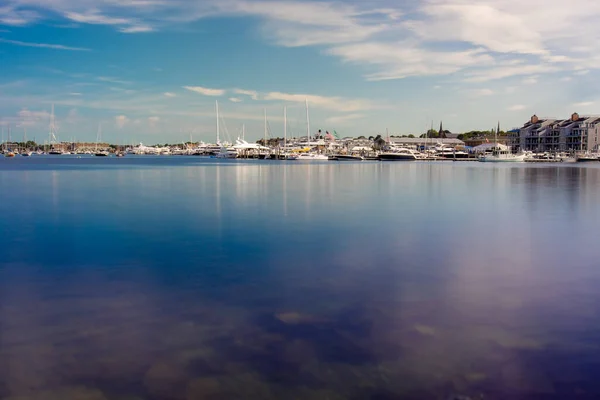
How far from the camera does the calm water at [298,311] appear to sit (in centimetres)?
695

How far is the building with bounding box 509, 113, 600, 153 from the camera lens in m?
152

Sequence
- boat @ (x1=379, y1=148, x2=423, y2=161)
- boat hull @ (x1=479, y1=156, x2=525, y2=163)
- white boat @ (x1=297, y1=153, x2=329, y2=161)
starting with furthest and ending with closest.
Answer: boat @ (x1=379, y1=148, x2=423, y2=161), white boat @ (x1=297, y1=153, x2=329, y2=161), boat hull @ (x1=479, y1=156, x2=525, y2=163)

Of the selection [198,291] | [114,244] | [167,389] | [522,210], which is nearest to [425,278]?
[198,291]

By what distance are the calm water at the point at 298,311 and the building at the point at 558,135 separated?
15201cm

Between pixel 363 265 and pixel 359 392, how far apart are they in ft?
24.3

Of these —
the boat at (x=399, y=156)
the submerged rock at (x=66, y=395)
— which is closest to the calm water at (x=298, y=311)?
the submerged rock at (x=66, y=395)

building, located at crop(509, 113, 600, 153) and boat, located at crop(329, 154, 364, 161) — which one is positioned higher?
building, located at crop(509, 113, 600, 153)

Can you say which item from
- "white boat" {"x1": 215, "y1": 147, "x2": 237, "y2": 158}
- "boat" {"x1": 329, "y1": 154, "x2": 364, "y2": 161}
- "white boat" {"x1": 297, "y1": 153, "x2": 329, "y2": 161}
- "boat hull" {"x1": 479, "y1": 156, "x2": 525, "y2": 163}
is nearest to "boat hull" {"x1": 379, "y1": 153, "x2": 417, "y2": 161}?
"boat" {"x1": 329, "y1": 154, "x2": 364, "y2": 161}

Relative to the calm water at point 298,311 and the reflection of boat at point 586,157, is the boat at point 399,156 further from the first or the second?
the calm water at point 298,311

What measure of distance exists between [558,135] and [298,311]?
172311mm

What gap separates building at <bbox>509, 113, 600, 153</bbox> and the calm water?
152 metres

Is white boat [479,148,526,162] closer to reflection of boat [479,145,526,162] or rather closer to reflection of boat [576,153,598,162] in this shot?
reflection of boat [479,145,526,162]

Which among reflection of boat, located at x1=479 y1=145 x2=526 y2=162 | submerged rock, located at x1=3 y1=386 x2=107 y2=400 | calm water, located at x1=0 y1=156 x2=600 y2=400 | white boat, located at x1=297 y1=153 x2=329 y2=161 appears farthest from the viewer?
white boat, located at x1=297 y1=153 x2=329 y2=161

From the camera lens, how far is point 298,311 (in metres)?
9.86
